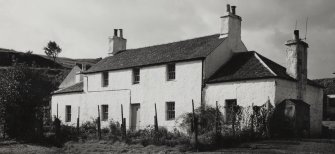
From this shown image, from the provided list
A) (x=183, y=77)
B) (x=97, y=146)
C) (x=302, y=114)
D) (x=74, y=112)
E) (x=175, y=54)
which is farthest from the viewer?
(x=74, y=112)

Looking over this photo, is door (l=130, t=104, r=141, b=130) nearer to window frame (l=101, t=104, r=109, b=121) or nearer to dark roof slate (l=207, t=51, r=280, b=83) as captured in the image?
window frame (l=101, t=104, r=109, b=121)

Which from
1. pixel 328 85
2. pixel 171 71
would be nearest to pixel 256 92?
pixel 171 71

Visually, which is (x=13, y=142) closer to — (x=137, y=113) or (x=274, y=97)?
(x=137, y=113)

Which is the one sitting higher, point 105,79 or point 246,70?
point 246,70

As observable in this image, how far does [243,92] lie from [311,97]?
20.5 ft

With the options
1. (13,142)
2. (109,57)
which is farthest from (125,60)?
(13,142)

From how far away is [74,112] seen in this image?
35.1 m

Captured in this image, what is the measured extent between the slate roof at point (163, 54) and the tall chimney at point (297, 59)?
4749mm

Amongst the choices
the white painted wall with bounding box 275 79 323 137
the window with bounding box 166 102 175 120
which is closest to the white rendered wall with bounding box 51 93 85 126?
the window with bounding box 166 102 175 120

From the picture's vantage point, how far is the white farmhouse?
23875mm

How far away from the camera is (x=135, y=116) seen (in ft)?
98.1

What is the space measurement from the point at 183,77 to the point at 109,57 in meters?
11.4

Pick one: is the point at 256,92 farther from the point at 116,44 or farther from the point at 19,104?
the point at 116,44

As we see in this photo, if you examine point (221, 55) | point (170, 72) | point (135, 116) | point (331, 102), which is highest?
point (221, 55)
